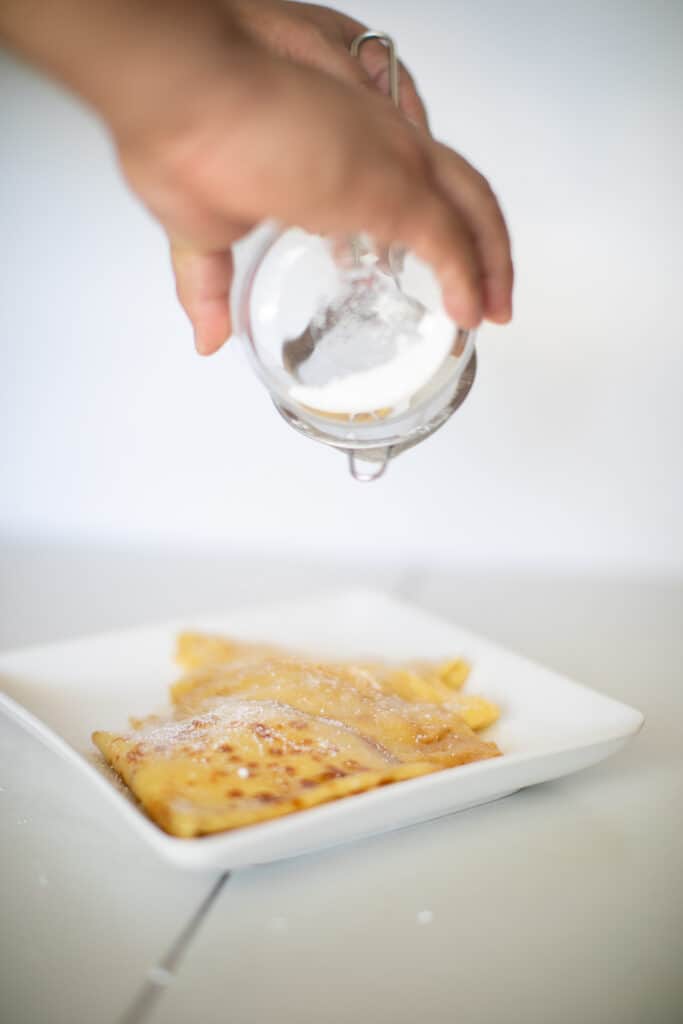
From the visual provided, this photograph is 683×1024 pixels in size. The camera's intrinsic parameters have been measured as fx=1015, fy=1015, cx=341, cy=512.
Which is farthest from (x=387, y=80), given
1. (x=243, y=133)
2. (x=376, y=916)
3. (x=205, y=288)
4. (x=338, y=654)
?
(x=376, y=916)

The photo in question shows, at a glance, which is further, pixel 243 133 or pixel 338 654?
pixel 338 654

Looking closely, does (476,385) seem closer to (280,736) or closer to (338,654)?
(338,654)

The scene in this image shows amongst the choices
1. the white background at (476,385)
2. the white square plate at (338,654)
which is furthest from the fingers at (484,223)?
the white background at (476,385)

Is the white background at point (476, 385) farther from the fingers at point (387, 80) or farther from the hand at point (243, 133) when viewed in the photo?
the hand at point (243, 133)

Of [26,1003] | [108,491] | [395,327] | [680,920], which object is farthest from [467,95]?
[26,1003]

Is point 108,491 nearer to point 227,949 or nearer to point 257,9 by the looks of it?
point 257,9

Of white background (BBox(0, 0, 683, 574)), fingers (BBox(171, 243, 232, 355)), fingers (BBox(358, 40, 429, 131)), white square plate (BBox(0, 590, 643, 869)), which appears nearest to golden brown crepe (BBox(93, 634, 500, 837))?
white square plate (BBox(0, 590, 643, 869))

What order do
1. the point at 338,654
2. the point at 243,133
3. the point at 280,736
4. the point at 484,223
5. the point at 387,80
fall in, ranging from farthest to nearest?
the point at 338,654 → the point at 387,80 → the point at 280,736 → the point at 484,223 → the point at 243,133
